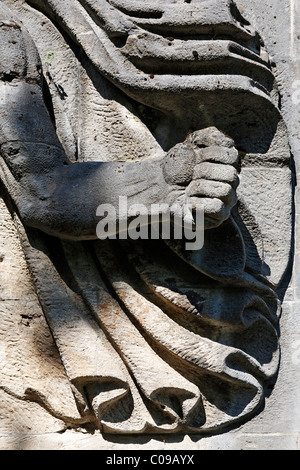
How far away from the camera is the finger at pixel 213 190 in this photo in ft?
10.2

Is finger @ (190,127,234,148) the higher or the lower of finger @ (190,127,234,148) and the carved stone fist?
the higher

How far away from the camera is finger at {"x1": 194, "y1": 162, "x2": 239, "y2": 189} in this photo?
314 cm

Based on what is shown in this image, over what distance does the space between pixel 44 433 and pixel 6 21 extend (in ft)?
4.48

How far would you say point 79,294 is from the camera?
11.1 feet

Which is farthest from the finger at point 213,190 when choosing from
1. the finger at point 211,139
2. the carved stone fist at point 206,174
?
the finger at point 211,139

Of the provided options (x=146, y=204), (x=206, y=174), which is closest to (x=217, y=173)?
(x=206, y=174)

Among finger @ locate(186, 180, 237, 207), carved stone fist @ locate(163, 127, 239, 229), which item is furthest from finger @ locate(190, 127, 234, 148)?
finger @ locate(186, 180, 237, 207)

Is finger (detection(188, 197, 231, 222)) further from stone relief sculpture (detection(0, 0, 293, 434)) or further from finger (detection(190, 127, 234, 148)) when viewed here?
finger (detection(190, 127, 234, 148))

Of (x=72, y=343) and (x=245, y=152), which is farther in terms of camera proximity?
(x=245, y=152)

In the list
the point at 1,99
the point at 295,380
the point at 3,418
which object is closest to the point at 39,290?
the point at 3,418

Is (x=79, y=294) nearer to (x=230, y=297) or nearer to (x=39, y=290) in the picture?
(x=39, y=290)

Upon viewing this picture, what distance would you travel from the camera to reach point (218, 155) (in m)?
3.16

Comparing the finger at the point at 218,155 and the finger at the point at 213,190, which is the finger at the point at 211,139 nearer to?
the finger at the point at 218,155

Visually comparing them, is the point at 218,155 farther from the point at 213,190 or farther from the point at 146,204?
the point at 146,204
